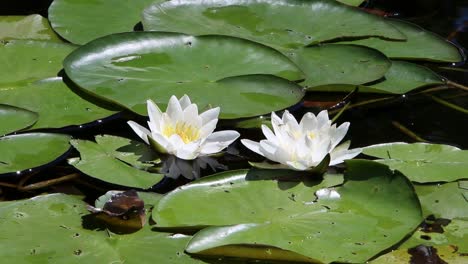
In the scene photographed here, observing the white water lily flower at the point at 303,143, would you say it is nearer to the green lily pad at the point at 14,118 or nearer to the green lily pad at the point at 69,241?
the green lily pad at the point at 69,241

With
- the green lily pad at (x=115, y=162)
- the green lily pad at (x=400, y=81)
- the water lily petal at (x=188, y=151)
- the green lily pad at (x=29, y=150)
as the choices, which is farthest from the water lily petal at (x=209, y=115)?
the green lily pad at (x=400, y=81)

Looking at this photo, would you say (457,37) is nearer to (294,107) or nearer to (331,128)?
(294,107)

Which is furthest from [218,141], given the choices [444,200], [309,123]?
[444,200]

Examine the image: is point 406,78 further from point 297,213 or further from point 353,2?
point 297,213

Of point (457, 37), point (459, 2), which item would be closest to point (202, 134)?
point (457, 37)

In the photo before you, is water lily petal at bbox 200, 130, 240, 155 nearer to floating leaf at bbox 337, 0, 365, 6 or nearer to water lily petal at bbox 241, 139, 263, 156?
water lily petal at bbox 241, 139, 263, 156

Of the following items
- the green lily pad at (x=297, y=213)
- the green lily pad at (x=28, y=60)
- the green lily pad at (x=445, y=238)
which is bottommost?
the green lily pad at (x=28, y=60)
